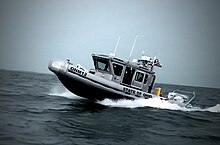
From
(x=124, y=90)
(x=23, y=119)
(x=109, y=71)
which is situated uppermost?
(x=109, y=71)

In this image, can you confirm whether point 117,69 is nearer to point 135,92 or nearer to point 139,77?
point 139,77

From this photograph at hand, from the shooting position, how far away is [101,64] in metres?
15.4

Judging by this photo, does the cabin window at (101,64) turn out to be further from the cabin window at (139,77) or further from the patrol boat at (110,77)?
the cabin window at (139,77)

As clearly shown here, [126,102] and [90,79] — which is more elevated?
[90,79]

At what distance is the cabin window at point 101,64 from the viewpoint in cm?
1523

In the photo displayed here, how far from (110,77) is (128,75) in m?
1.40

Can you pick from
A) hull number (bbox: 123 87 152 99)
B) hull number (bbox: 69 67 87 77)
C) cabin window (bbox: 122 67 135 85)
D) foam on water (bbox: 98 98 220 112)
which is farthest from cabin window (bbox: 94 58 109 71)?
foam on water (bbox: 98 98 220 112)

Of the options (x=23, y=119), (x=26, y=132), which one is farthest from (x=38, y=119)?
(x=26, y=132)

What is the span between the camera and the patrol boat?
14031mm

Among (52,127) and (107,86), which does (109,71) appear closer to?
(107,86)

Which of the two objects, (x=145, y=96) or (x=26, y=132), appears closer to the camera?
(x=26, y=132)

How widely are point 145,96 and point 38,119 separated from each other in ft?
28.3

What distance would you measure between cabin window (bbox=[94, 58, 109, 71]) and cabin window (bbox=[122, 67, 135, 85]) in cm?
143

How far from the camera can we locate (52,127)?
8.12m
